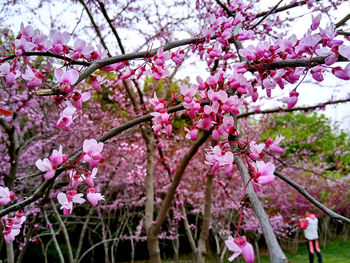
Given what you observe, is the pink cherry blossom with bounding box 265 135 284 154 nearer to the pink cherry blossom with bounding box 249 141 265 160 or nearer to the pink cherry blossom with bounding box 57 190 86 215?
the pink cherry blossom with bounding box 249 141 265 160

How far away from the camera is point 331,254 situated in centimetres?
802

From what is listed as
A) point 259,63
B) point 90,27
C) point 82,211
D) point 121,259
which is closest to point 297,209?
Answer: point 121,259

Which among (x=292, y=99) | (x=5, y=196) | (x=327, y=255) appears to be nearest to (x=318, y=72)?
(x=292, y=99)

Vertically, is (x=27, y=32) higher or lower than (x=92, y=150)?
higher

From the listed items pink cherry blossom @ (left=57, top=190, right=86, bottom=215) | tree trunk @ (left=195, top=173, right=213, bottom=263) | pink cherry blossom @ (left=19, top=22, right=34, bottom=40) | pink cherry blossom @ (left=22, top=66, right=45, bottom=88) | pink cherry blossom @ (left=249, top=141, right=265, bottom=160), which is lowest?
tree trunk @ (left=195, top=173, right=213, bottom=263)

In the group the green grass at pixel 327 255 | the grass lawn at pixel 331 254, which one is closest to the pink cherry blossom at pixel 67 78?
the green grass at pixel 327 255

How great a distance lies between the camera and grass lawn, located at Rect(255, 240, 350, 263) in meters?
7.10

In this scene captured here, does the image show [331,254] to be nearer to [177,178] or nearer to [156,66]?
[177,178]

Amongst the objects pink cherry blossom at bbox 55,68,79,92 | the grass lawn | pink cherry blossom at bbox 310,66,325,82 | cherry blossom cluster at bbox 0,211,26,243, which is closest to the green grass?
the grass lawn

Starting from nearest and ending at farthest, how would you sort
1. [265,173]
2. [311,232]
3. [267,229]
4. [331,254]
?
[267,229], [265,173], [311,232], [331,254]

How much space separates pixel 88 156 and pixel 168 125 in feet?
0.98

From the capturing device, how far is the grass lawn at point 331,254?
7103 mm

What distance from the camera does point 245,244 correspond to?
0.64m

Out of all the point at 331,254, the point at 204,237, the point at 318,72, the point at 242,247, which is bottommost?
the point at 331,254
